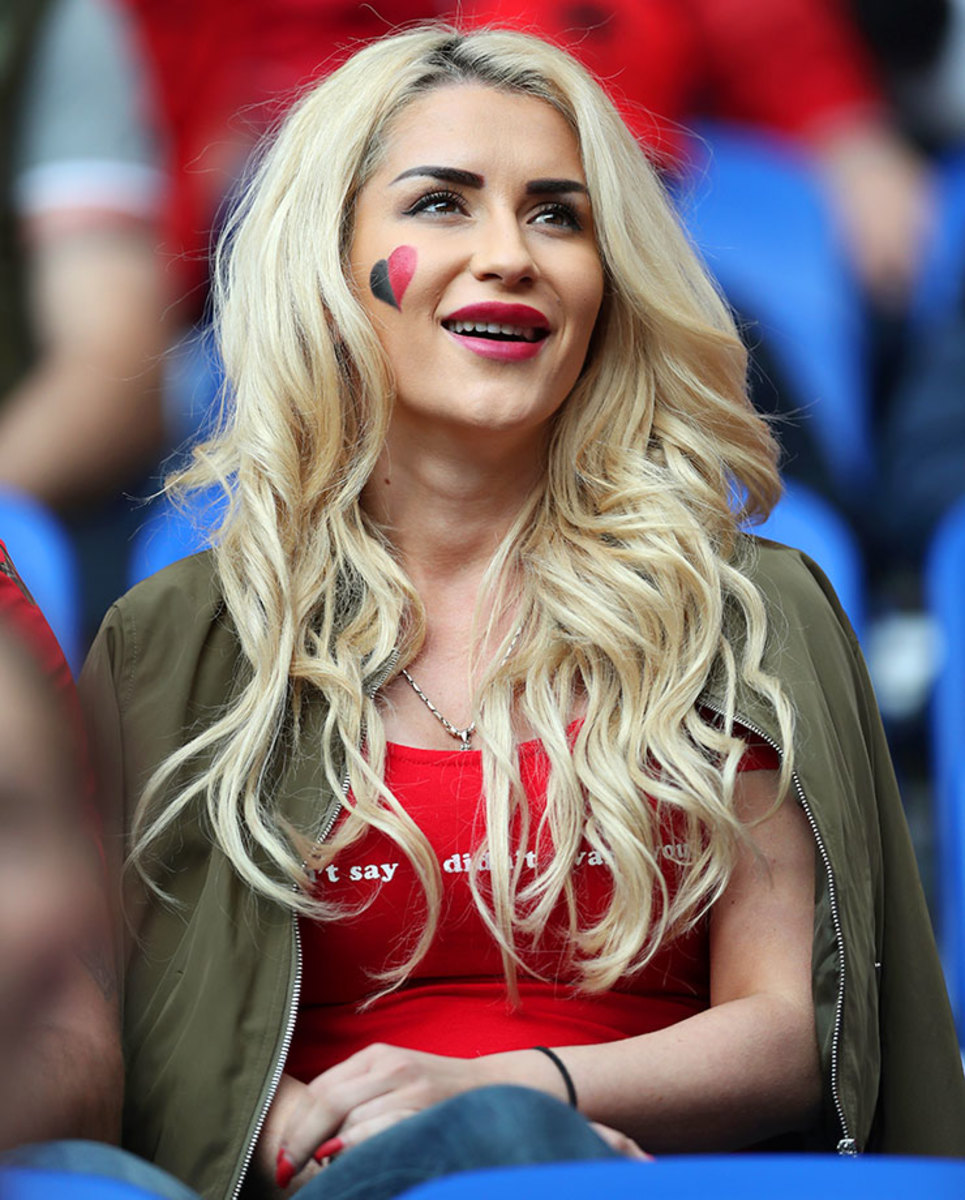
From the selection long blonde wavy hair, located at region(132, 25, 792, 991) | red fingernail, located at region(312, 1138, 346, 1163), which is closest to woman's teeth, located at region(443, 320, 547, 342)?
long blonde wavy hair, located at region(132, 25, 792, 991)

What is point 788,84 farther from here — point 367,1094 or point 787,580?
point 367,1094

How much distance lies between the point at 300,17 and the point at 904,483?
1461 millimetres

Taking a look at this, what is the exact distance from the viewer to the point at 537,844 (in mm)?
1850

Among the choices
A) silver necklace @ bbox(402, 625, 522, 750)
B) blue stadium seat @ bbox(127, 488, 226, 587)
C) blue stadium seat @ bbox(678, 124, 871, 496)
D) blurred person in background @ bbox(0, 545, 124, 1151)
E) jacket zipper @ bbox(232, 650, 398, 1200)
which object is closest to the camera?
blurred person in background @ bbox(0, 545, 124, 1151)

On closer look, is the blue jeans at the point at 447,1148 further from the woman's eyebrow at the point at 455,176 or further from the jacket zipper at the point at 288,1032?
the woman's eyebrow at the point at 455,176

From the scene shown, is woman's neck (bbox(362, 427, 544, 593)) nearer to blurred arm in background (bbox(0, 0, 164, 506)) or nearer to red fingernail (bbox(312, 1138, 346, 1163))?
red fingernail (bbox(312, 1138, 346, 1163))

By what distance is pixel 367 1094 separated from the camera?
158cm

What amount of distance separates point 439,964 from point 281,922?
181 mm

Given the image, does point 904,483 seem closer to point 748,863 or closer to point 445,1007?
point 748,863

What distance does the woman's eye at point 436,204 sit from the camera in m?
2.03

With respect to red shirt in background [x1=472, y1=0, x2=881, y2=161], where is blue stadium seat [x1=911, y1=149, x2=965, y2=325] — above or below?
below

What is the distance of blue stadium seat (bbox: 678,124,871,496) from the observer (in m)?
3.26

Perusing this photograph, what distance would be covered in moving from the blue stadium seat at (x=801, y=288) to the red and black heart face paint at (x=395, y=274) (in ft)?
4.41

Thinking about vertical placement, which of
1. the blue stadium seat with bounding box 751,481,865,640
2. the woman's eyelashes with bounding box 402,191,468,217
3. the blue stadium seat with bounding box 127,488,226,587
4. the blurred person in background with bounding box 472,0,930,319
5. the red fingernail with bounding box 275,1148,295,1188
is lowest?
the red fingernail with bounding box 275,1148,295,1188
